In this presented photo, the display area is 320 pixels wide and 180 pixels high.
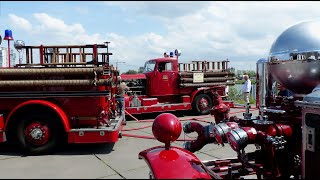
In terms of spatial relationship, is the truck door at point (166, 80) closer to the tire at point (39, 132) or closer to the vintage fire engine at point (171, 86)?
the vintage fire engine at point (171, 86)

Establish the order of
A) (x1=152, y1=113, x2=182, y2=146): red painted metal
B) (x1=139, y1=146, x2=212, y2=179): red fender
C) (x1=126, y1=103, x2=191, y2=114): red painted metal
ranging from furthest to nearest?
1. (x1=126, y1=103, x2=191, y2=114): red painted metal
2. (x1=152, y1=113, x2=182, y2=146): red painted metal
3. (x1=139, y1=146, x2=212, y2=179): red fender

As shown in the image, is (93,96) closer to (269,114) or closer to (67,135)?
(67,135)

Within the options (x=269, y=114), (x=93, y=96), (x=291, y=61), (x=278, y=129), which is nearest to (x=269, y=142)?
(x=278, y=129)

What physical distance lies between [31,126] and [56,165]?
5.38m

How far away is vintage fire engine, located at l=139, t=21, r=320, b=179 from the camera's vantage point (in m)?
3.08

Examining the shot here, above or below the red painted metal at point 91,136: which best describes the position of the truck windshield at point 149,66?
above

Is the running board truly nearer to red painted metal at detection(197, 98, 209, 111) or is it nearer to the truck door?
the truck door

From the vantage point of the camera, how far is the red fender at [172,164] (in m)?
2.24

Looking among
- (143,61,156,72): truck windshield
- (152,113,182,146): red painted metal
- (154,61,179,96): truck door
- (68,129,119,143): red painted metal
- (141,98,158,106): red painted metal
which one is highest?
(143,61,156,72): truck windshield

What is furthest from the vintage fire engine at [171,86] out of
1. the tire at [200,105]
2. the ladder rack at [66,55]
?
the ladder rack at [66,55]

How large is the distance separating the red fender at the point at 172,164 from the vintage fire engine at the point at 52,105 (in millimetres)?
3754

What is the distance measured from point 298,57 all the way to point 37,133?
4938 millimetres

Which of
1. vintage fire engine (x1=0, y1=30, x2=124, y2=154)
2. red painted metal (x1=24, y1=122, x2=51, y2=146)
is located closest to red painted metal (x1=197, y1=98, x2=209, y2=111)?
vintage fire engine (x1=0, y1=30, x2=124, y2=154)

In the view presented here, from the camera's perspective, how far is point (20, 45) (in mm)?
7051
